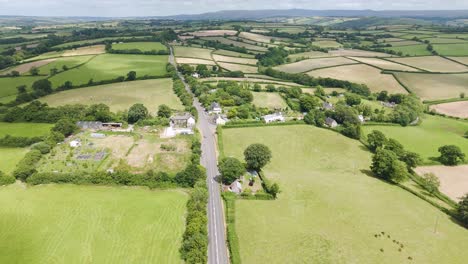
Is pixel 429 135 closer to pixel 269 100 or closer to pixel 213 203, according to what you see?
pixel 269 100

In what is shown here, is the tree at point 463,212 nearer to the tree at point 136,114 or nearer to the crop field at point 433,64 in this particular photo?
the tree at point 136,114

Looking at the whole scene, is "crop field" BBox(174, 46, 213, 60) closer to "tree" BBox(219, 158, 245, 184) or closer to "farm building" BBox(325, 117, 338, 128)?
"farm building" BBox(325, 117, 338, 128)

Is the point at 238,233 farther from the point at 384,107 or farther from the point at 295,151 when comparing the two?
the point at 384,107

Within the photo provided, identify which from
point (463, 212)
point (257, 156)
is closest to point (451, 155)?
point (463, 212)

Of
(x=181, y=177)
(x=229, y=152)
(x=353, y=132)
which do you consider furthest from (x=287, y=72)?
(x=181, y=177)

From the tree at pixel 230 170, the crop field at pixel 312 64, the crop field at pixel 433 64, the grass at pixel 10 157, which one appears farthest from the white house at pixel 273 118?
the crop field at pixel 433 64

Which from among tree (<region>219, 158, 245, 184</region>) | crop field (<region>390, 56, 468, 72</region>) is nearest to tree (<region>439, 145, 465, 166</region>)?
tree (<region>219, 158, 245, 184</region>)

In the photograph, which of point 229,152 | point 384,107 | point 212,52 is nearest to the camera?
point 229,152
